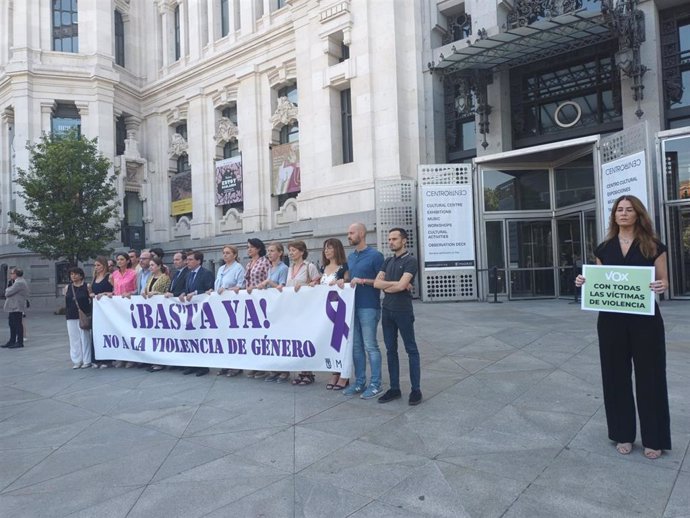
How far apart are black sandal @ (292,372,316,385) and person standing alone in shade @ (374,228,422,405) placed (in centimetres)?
130

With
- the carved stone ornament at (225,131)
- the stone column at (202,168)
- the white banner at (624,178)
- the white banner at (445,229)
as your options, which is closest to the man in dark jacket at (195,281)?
the white banner at (445,229)

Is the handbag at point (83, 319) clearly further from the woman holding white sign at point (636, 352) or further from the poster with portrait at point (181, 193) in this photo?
the poster with portrait at point (181, 193)

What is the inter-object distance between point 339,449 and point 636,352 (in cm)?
246

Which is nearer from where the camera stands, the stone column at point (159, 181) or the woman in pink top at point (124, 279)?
the woman in pink top at point (124, 279)

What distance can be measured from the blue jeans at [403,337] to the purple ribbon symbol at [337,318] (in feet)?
2.26

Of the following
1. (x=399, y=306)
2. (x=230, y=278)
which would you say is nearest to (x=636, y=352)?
(x=399, y=306)

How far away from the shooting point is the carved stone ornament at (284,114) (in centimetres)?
2178

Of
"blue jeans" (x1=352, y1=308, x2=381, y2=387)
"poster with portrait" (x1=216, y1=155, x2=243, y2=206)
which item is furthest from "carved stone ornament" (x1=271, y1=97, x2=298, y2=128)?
"blue jeans" (x1=352, y1=308, x2=381, y2=387)

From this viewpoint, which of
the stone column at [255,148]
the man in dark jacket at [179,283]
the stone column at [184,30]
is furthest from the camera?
the stone column at [184,30]

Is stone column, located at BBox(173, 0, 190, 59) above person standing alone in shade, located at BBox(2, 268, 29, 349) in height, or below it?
above

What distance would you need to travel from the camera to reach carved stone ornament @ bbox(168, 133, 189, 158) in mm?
26761

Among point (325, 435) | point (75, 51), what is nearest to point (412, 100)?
point (325, 435)

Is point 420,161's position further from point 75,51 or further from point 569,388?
point 75,51

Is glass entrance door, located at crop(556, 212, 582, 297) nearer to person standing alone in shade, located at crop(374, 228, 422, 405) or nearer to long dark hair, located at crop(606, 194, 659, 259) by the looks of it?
person standing alone in shade, located at crop(374, 228, 422, 405)
